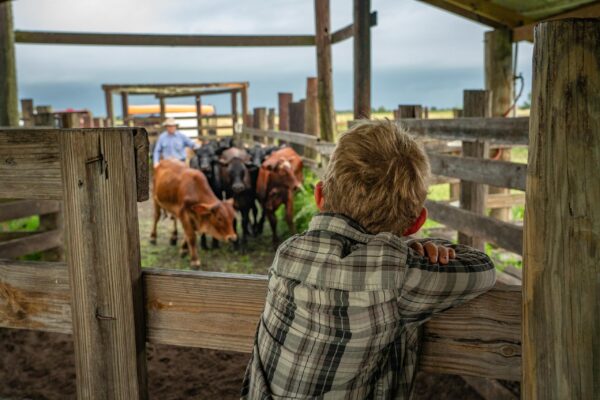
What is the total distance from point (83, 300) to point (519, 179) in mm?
3288

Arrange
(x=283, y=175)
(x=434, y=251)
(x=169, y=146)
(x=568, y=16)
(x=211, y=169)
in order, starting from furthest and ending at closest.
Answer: (x=169, y=146)
(x=211, y=169)
(x=283, y=175)
(x=568, y=16)
(x=434, y=251)

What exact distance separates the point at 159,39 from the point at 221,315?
853cm

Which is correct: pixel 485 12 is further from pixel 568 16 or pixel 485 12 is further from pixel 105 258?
pixel 105 258

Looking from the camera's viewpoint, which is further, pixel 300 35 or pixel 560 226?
pixel 300 35

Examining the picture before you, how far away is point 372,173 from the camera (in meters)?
1.45

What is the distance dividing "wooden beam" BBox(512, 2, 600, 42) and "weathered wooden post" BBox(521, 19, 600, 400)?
3.32 meters

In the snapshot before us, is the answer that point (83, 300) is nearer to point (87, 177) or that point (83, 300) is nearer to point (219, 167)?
point (87, 177)

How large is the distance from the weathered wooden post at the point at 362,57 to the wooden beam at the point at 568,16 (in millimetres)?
1801

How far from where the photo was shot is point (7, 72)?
25.7ft

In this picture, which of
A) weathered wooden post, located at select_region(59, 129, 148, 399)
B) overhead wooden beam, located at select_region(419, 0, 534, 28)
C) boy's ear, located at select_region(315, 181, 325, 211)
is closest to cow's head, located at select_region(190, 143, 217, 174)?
overhead wooden beam, located at select_region(419, 0, 534, 28)

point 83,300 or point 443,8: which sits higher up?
point 443,8

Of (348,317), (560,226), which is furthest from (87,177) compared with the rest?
(560,226)

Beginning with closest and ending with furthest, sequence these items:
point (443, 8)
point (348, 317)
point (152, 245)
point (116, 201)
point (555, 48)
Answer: point (555, 48), point (348, 317), point (116, 201), point (443, 8), point (152, 245)

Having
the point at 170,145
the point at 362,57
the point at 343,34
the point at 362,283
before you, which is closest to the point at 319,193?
the point at 362,283
